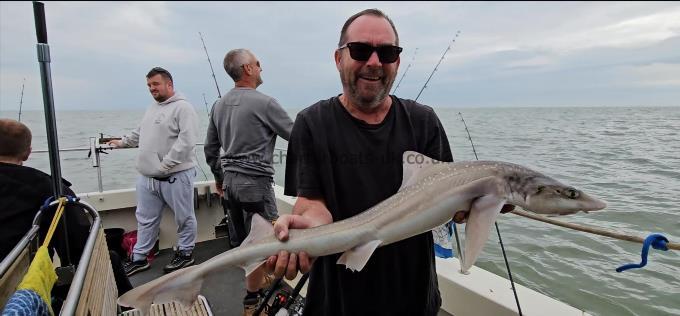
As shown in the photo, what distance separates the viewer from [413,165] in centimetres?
163

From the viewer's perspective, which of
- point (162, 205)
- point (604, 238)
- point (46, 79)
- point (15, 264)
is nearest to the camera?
point (15, 264)

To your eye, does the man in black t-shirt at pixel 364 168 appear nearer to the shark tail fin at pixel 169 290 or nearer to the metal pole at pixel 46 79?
the shark tail fin at pixel 169 290

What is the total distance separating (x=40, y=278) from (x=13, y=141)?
1.95 meters

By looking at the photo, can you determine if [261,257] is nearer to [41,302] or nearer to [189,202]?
[41,302]

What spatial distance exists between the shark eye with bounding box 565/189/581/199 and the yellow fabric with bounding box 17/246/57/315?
73.6 inches

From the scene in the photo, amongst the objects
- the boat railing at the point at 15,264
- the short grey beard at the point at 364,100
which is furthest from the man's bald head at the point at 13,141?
the short grey beard at the point at 364,100

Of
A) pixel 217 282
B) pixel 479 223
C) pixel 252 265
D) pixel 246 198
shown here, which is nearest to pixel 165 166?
pixel 246 198

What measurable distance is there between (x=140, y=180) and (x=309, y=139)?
11.3 ft

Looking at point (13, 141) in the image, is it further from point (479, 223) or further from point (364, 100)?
point (479, 223)

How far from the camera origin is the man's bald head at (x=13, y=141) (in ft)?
9.25

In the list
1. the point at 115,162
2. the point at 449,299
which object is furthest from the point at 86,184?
the point at 449,299

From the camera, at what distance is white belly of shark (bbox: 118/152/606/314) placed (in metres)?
1.43

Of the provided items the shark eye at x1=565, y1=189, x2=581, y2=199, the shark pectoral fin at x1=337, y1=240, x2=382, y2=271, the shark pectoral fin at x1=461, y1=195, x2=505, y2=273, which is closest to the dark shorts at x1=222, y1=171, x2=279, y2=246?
the shark pectoral fin at x1=337, y1=240, x2=382, y2=271

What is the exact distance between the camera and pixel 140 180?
452cm
